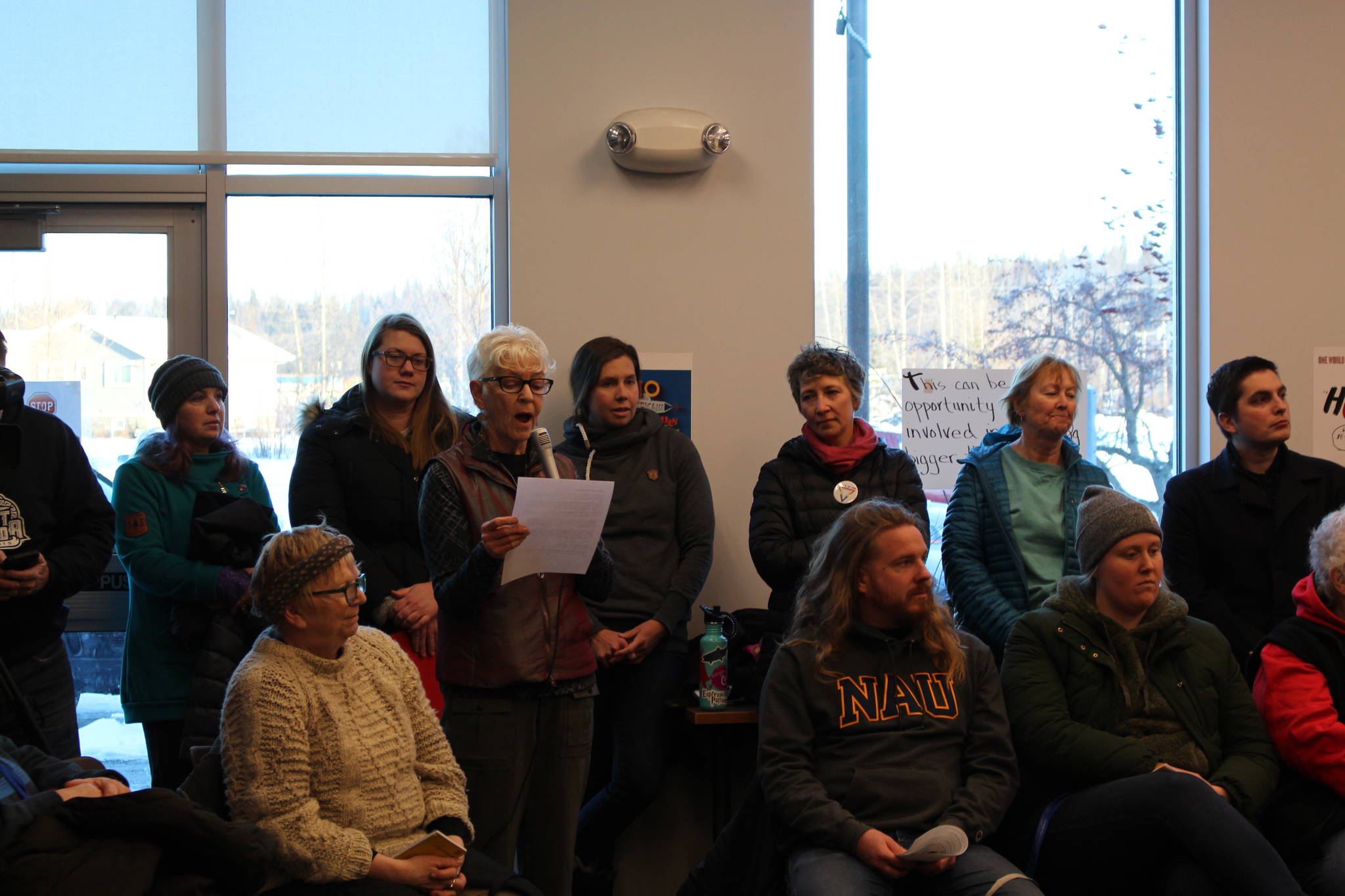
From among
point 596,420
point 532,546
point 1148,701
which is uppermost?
point 596,420

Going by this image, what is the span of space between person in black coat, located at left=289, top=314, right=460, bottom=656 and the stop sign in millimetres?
1176

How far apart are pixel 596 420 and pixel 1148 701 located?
5.27 feet

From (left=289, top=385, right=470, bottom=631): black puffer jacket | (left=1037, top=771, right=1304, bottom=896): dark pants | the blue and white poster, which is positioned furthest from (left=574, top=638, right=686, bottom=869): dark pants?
the blue and white poster

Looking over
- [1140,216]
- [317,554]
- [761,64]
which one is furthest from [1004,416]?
[317,554]

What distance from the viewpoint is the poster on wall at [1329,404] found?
3.85 metres

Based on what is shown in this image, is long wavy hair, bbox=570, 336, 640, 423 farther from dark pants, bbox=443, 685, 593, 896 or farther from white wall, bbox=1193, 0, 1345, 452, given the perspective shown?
white wall, bbox=1193, 0, 1345, 452

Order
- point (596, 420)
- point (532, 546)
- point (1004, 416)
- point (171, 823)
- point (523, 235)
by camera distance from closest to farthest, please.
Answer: point (171, 823) < point (532, 546) < point (596, 420) < point (523, 235) < point (1004, 416)

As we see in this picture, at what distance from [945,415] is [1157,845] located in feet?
6.22

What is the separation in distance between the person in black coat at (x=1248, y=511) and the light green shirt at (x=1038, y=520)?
1.23ft

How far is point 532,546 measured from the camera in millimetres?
2287

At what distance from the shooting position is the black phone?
8.56 feet

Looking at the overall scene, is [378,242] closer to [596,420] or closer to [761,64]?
[596,420]

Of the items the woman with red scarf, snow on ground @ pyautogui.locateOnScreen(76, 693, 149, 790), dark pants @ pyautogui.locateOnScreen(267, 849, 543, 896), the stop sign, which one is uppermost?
the stop sign

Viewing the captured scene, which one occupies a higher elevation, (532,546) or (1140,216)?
(1140,216)
